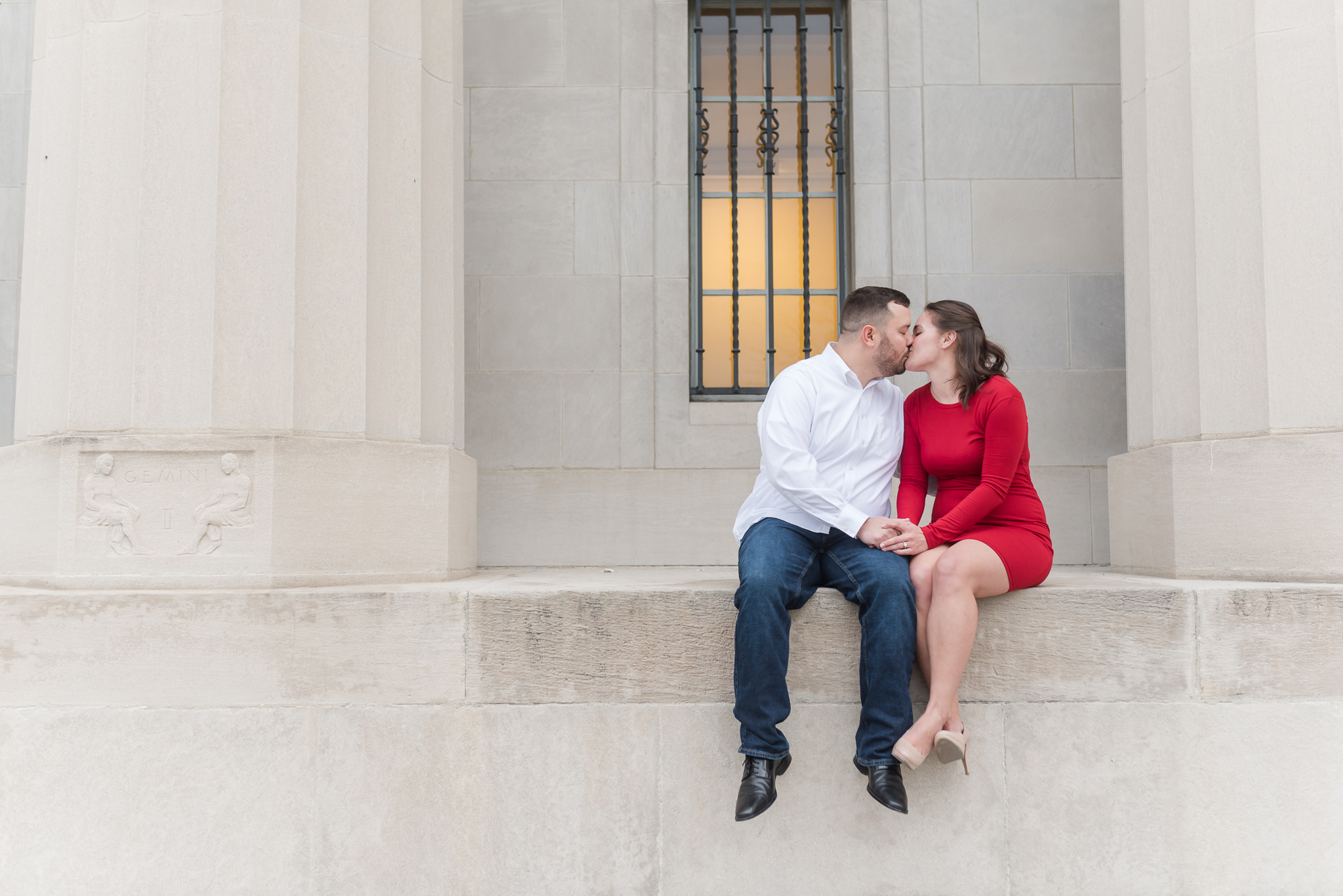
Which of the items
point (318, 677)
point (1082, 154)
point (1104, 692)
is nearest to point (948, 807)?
point (1104, 692)

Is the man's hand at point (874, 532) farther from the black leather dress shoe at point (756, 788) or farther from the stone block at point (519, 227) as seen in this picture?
the stone block at point (519, 227)

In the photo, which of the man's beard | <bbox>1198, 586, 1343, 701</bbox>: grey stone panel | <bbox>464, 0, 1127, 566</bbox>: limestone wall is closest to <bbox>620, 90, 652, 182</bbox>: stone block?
<bbox>464, 0, 1127, 566</bbox>: limestone wall

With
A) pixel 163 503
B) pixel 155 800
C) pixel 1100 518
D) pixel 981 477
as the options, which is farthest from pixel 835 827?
pixel 1100 518

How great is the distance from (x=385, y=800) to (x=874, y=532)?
226cm

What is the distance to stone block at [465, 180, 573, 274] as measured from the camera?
7.07 m

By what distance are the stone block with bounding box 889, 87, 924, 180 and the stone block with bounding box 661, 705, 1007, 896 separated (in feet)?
13.0

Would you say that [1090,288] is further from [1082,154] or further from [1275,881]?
[1275,881]

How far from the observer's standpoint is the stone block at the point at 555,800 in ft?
14.5

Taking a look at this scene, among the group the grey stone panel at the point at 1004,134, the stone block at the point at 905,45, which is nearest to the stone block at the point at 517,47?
→ the stone block at the point at 905,45

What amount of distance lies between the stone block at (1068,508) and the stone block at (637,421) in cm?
244

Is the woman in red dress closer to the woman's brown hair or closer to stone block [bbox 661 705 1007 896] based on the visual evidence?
the woman's brown hair

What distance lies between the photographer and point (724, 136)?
24.3 ft

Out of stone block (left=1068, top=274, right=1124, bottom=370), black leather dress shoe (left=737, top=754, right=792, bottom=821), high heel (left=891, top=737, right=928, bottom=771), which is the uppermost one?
stone block (left=1068, top=274, right=1124, bottom=370)

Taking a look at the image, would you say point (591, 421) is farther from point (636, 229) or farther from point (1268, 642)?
point (1268, 642)
